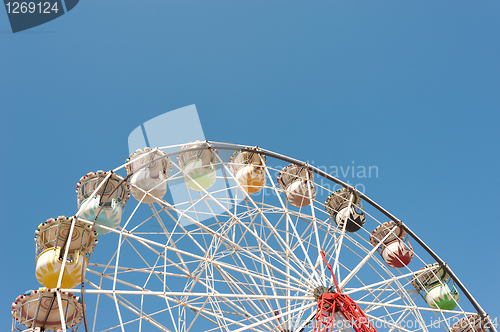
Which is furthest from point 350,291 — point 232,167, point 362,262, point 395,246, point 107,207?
point 107,207

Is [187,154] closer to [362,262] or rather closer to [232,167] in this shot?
[232,167]

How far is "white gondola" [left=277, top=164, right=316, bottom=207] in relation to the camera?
604 inches

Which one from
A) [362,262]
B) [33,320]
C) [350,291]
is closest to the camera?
[33,320]

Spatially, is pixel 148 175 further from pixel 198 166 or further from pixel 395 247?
pixel 395 247

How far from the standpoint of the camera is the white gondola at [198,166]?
14148 millimetres

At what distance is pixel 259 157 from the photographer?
50.4 feet

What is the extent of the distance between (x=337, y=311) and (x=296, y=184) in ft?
19.8

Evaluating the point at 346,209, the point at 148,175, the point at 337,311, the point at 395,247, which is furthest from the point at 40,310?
the point at 395,247

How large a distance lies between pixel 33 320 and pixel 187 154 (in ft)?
23.5

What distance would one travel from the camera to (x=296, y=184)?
15.9 metres

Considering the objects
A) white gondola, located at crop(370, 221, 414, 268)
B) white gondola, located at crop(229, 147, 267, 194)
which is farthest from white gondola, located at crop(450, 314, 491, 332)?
white gondola, located at crop(229, 147, 267, 194)

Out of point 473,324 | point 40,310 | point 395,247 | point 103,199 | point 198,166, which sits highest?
point 198,166

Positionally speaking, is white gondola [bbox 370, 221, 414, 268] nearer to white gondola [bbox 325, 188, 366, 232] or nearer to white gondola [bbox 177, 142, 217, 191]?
white gondola [bbox 325, 188, 366, 232]

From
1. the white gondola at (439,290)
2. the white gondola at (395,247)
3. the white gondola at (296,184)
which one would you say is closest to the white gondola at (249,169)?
the white gondola at (296,184)
